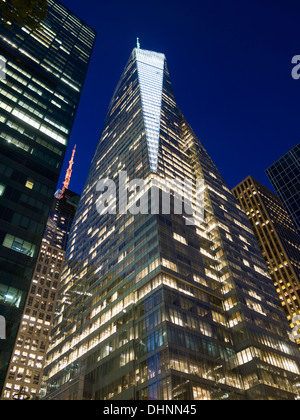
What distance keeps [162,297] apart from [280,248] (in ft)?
400

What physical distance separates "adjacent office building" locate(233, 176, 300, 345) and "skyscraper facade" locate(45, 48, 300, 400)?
55.6 m

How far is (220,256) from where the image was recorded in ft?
294

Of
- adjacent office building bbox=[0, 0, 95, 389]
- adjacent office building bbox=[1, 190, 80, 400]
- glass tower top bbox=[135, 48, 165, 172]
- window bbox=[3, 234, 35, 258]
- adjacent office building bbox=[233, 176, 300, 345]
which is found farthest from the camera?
adjacent office building bbox=[233, 176, 300, 345]

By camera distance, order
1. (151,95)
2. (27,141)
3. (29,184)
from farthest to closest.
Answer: (151,95)
(27,141)
(29,184)

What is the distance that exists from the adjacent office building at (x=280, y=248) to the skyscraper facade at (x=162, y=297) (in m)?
55.6

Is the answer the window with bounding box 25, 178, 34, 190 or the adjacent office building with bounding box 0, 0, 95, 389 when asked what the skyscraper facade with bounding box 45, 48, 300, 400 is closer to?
the adjacent office building with bounding box 0, 0, 95, 389

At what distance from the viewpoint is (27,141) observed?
5744cm

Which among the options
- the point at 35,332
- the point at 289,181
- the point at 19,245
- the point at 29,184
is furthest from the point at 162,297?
the point at 289,181

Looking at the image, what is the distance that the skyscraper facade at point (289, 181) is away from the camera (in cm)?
16775

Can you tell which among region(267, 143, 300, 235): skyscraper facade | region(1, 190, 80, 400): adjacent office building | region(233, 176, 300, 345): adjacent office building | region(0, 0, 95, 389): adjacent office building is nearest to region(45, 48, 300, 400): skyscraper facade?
region(1, 190, 80, 400): adjacent office building

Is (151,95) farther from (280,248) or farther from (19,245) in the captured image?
(19,245)

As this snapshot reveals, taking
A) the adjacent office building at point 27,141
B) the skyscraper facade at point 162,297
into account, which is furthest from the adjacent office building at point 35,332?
the adjacent office building at point 27,141

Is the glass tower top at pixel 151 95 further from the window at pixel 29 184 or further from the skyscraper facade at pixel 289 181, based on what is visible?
the skyscraper facade at pixel 289 181

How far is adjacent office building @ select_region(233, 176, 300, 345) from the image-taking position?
14812cm
